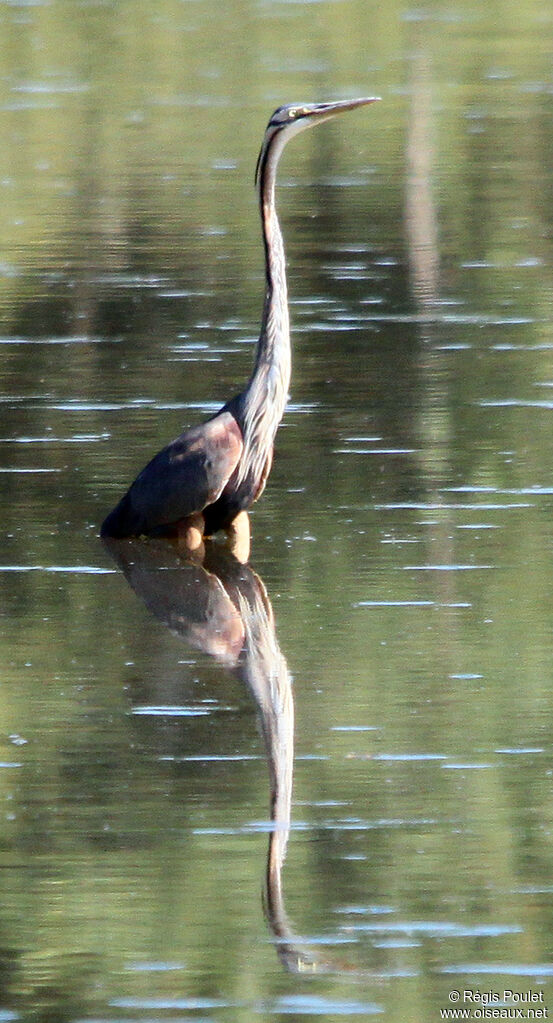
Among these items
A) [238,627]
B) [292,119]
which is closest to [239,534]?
[238,627]

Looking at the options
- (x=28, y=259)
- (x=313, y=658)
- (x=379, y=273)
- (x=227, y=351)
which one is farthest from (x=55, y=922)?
(x=28, y=259)

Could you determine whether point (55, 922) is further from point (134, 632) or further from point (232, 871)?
point (134, 632)

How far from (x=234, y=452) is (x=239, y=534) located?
381mm

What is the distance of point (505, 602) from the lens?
26.3 ft

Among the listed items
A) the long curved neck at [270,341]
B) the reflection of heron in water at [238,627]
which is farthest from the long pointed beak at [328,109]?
the reflection of heron in water at [238,627]

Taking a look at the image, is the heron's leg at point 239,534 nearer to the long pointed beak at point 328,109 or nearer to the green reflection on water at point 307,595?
the green reflection on water at point 307,595

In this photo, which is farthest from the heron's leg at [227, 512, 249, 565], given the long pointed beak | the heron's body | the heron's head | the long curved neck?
the long pointed beak

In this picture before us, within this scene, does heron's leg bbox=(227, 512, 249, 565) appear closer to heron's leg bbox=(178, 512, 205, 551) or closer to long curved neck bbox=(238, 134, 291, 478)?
heron's leg bbox=(178, 512, 205, 551)

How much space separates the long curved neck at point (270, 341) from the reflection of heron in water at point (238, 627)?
0.62 metres

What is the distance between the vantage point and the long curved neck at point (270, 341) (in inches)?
356

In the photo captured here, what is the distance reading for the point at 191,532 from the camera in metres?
9.02

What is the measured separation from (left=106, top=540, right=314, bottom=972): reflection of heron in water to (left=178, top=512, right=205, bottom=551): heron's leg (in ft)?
0.22

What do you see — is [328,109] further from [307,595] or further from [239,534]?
[307,595]

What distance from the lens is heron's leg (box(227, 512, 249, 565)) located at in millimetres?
8930
